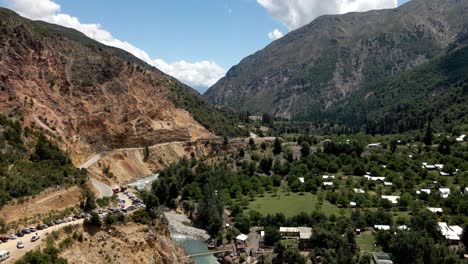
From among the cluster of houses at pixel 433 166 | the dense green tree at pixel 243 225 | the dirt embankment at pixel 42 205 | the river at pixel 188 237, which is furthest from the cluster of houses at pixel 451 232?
the dirt embankment at pixel 42 205

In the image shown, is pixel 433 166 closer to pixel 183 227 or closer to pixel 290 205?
pixel 290 205

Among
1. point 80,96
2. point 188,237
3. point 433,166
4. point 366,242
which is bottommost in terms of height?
point 366,242

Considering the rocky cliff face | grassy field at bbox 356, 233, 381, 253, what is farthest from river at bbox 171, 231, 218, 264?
the rocky cliff face

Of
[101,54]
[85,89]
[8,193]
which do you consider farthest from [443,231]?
[101,54]

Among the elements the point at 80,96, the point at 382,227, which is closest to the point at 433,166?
the point at 382,227

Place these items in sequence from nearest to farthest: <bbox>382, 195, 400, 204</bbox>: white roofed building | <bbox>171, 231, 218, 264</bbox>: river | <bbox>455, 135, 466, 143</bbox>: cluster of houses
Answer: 1. <bbox>171, 231, 218, 264</bbox>: river
2. <bbox>382, 195, 400, 204</bbox>: white roofed building
3. <bbox>455, 135, 466, 143</bbox>: cluster of houses

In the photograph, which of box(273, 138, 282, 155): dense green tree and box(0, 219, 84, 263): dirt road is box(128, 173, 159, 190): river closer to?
box(273, 138, 282, 155): dense green tree
